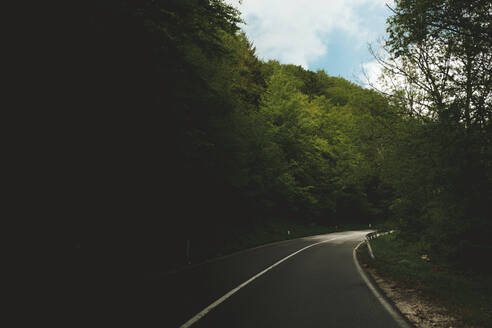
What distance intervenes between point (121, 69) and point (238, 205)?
16.8 m

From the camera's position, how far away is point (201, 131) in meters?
11.8

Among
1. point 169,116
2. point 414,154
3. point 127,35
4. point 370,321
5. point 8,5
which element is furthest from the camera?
point 414,154

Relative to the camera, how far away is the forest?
8.17 metres

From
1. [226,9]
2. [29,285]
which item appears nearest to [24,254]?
[29,285]

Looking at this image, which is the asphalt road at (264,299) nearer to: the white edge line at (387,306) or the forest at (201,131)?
the white edge line at (387,306)

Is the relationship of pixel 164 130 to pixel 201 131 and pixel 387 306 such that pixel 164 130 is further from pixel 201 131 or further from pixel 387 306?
pixel 387 306

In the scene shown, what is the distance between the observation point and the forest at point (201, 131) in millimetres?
8172

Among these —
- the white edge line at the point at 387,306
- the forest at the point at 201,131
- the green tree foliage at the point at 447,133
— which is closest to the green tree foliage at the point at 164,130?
the forest at the point at 201,131

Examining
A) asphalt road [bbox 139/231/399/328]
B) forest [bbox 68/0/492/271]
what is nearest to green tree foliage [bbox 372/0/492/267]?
forest [bbox 68/0/492/271]

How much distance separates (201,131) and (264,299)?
6.94m

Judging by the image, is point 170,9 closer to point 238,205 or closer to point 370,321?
point 370,321

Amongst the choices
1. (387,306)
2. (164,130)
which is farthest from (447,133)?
(164,130)

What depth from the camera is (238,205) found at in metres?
24.0

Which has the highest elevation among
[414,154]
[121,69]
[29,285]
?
[121,69]
